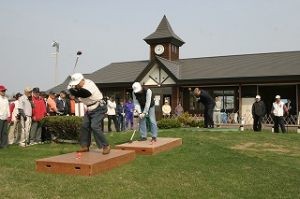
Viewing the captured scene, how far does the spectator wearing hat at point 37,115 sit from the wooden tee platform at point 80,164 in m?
4.56

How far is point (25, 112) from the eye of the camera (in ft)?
38.5

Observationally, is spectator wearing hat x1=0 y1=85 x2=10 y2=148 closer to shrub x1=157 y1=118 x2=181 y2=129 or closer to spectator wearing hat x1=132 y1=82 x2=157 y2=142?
spectator wearing hat x1=132 y1=82 x2=157 y2=142

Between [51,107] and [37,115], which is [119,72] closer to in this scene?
[51,107]

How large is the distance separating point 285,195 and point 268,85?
2362 cm

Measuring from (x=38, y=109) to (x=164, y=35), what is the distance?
25.2 m

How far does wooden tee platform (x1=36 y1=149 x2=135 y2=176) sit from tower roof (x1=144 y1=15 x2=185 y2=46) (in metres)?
28.6

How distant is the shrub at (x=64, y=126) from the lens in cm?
1196

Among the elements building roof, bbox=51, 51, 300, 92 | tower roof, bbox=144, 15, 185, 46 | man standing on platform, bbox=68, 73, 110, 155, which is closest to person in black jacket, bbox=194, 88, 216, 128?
man standing on platform, bbox=68, 73, 110, 155

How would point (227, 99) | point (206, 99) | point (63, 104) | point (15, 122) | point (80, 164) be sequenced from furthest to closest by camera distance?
point (227, 99) → point (206, 99) → point (63, 104) → point (15, 122) → point (80, 164)

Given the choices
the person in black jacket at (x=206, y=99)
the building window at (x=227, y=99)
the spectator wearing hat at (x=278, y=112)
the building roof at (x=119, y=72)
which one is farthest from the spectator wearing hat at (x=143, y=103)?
the building roof at (x=119, y=72)

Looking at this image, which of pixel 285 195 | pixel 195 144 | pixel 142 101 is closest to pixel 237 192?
pixel 285 195

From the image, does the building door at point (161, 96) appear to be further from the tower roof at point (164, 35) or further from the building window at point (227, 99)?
the tower roof at point (164, 35)

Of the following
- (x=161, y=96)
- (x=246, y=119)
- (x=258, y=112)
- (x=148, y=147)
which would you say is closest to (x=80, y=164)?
(x=148, y=147)

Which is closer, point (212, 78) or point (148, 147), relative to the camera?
point (148, 147)
